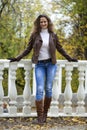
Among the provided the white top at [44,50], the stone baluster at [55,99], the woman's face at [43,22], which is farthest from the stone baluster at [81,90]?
the woman's face at [43,22]

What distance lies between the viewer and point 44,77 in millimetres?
Answer: 5383

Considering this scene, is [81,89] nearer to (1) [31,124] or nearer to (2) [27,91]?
(2) [27,91]

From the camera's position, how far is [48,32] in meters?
5.39

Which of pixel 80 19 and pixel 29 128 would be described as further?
pixel 80 19

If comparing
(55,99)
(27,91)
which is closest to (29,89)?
(27,91)

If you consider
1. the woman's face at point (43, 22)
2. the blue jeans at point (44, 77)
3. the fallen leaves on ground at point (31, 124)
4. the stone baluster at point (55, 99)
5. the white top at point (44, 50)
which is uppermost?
the woman's face at point (43, 22)

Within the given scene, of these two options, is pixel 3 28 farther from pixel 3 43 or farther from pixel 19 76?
pixel 19 76

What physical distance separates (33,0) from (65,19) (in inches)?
81.6

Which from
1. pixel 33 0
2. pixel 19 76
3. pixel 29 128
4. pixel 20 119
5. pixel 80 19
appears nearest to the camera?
pixel 29 128

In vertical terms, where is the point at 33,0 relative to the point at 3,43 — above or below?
above

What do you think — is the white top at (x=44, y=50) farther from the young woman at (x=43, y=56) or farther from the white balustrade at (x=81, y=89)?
the white balustrade at (x=81, y=89)

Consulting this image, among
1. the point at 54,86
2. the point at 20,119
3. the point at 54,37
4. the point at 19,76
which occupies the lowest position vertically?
the point at 19,76

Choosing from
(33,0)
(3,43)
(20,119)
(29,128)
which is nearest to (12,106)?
(20,119)

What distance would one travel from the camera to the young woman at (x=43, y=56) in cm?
527
